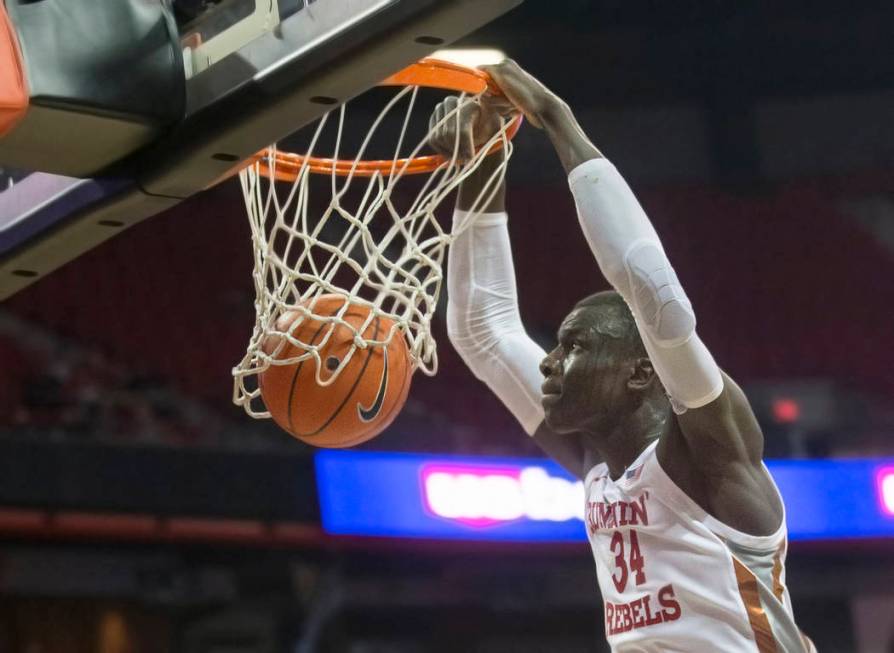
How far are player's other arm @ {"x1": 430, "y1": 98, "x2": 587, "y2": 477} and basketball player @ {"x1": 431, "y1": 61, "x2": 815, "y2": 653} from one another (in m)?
0.23

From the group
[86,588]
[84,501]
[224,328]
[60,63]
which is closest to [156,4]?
[60,63]

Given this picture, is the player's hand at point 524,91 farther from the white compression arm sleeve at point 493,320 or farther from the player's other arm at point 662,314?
the white compression arm sleeve at point 493,320

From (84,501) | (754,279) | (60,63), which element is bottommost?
(84,501)

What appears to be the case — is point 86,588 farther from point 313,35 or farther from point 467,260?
point 313,35

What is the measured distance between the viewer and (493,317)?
341cm

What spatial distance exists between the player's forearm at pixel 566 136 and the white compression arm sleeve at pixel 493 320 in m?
0.54

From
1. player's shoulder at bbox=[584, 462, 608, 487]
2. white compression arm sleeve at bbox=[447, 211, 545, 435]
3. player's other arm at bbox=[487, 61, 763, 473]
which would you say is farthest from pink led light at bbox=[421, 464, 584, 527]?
player's other arm at bbox=[487, 61, 763, 473]

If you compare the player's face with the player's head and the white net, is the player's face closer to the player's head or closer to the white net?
the player's head

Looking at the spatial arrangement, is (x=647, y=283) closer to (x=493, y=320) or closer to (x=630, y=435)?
(x=630, y=435)

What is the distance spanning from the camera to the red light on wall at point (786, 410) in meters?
9.70

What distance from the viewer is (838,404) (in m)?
10.2

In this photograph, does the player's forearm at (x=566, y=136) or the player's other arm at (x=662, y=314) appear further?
the player's forearm at (x=566, y=136)

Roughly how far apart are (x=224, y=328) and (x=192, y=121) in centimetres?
772

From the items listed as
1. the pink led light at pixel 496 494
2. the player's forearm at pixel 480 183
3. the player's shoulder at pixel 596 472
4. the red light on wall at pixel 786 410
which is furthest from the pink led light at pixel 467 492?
the player's shoulder at pixel 596 472
